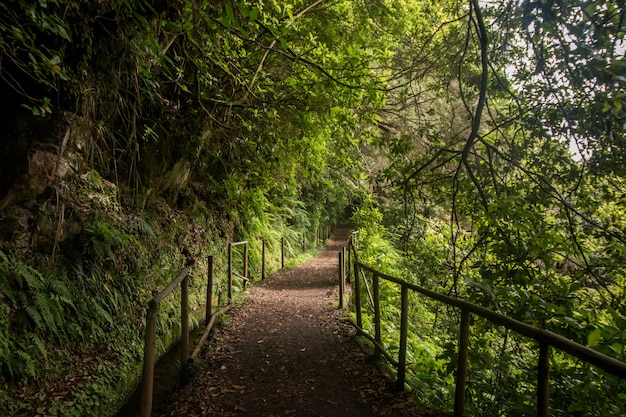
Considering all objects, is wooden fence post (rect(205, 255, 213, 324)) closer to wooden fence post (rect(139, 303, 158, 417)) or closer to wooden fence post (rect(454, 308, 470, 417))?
wooden fence post (rect(139, 303, 158, 417))

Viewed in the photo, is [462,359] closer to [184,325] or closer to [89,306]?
[184,325]

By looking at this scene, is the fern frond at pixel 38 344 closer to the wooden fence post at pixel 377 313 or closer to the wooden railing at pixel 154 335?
the wooden railing at pixel 154 335

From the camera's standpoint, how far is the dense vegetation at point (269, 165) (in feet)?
10.2

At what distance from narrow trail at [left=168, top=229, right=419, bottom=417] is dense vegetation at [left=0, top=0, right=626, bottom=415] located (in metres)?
0.72

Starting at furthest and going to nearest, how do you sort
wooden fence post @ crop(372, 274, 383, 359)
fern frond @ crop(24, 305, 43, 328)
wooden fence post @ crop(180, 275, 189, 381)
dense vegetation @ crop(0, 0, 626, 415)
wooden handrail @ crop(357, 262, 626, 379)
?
wooden fence post @ crop(372, 274, 383, 359), wooden fence post @ crop(180, 275, 189, 381), fern frond @ crop(24, 305, 43, 328), dense vegetation @ crop(0, 0, 626, 415), wooden handrail @ crop(357, 262, 626, 379)

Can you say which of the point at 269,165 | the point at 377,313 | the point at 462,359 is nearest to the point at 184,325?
the point at 377,313

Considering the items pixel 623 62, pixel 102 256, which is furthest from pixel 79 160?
pixel 623 62

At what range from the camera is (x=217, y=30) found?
16.5 ft

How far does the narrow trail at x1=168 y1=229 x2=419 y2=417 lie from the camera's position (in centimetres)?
372

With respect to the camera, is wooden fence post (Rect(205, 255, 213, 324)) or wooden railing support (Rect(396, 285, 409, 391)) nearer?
wooden railing support (Rect(396, 285, 409, 391))

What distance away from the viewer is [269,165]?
8.05 metres

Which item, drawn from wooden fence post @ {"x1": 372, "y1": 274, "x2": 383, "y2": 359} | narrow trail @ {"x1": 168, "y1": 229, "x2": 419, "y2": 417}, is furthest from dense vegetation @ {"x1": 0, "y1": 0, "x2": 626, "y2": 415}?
narrow trail @ {"x1": 168, "y1": 229, "x2": 419, "y2": 417}

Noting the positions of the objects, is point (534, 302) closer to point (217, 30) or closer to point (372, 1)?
point (217, 30)

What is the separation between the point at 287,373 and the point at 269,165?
4.58 metres
